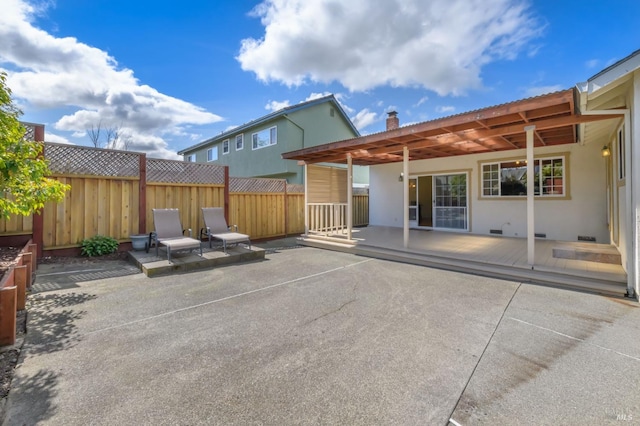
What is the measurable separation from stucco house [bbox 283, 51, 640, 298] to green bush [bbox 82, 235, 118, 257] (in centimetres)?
547

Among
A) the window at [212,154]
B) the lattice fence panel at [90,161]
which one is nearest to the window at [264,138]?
the window at [212,154]

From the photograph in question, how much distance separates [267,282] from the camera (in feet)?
16.5

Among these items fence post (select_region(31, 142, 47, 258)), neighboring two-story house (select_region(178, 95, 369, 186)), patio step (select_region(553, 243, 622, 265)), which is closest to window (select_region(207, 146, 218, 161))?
neighboring two-story house (select_region(178, 95, 369, 186))

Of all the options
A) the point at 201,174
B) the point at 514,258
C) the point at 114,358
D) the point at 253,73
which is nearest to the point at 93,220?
the point at 201,174

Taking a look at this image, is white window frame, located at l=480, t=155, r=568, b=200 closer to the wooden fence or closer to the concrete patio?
the concrete patio

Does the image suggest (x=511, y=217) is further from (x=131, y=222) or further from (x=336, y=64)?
(x=131, y=222)

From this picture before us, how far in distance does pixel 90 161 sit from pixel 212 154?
45.4 feet

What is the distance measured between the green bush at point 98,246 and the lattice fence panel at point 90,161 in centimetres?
153

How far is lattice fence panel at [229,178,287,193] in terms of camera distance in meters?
9.08

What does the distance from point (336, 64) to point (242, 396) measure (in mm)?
12136

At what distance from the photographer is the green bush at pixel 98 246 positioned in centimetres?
638

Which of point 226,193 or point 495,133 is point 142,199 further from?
point 495,133

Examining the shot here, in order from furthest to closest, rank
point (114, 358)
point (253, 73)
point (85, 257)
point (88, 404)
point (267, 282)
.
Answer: point (253, 73), point (85, 257), point (267, 282), point (114, 358), point (88, 404)

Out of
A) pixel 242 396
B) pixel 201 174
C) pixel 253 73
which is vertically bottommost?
pixel 242 396
